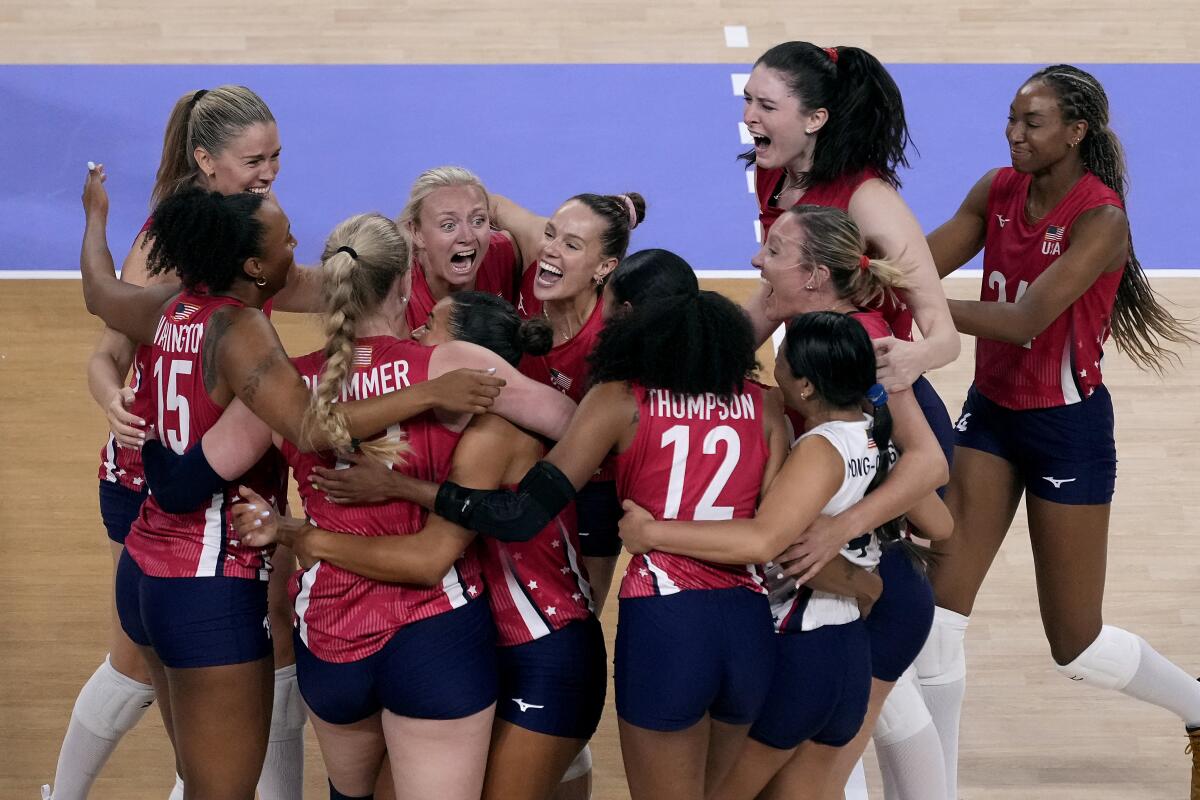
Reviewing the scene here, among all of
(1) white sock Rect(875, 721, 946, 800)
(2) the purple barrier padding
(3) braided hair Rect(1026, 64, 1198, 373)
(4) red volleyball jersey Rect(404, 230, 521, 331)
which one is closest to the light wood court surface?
(2) the purple barrier padding

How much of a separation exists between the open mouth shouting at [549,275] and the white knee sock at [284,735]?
4.25 feet

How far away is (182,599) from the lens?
12.0ft

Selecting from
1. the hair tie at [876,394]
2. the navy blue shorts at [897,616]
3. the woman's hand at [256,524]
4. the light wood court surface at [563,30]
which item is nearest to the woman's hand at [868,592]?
the navy blue shorts at [897,616]

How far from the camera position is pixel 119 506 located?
4.38 metres

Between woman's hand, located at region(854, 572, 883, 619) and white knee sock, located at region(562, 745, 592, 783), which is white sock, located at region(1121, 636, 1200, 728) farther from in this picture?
white knee sock, located at region(562, 745, 592, 783)

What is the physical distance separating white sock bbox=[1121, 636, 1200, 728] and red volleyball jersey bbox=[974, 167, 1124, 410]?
0.85 m

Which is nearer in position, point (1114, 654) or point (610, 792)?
point (1114, 654)

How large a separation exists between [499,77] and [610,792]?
17.0 ft

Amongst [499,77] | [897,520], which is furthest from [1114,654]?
[499,77]

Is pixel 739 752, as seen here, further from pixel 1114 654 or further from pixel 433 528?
pixel 1114 654

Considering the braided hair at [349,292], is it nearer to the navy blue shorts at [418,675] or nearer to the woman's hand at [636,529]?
the navy blue shorts at [418,675]

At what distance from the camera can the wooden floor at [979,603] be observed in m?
5.19

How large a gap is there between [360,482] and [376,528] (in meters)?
0.13

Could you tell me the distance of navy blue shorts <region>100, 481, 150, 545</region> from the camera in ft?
14.3
